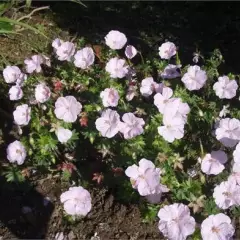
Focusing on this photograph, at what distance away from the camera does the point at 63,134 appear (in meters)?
3.07

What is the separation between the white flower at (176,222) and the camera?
264cm

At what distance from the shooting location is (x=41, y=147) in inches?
123

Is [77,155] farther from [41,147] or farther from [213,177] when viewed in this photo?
[213,177]

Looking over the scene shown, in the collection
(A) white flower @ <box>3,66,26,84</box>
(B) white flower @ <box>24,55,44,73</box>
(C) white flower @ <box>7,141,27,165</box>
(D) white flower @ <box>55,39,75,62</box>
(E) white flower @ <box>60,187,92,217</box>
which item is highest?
(D) white flower @ <box>55,39,75,62</box>

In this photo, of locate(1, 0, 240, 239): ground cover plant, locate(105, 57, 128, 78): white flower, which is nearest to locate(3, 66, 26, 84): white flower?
locate(1, 0, 240, 239): ground cover plant

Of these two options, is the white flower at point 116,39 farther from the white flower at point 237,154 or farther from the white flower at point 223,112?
the white flower at point 237,154

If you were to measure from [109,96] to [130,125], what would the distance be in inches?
10.2

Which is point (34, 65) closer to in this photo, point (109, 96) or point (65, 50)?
point (65, 50)

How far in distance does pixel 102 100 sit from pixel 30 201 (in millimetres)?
724

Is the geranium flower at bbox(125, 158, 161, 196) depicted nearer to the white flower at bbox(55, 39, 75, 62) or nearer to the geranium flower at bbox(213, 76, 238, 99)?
the geranium flower at bbox(213, 76, 238, 99)

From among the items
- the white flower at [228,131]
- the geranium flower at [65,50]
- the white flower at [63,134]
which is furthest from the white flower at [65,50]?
the white flower at [228,131]

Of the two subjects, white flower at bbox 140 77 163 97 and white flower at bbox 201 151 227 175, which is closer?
white flower at bbox 201 151 227 175

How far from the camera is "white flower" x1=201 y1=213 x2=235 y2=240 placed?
2.64 m

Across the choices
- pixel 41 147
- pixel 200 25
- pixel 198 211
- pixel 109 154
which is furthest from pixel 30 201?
pixel 200 25
